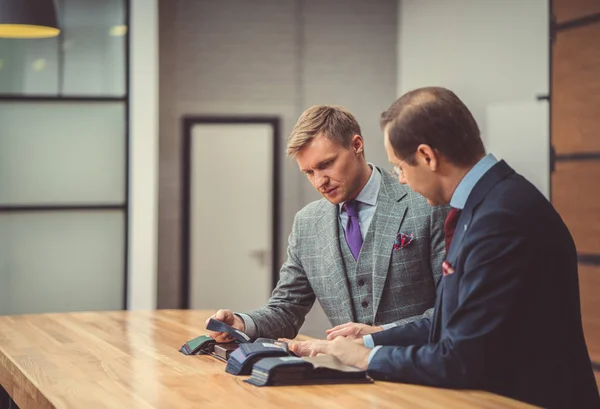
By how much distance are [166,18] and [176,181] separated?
1.31m

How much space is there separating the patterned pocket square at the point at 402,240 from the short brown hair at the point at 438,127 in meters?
0.79

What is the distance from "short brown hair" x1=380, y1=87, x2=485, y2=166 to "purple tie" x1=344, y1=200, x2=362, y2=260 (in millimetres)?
906

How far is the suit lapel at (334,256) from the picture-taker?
10.4 ft

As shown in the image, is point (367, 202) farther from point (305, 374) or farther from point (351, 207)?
point (305, 374)

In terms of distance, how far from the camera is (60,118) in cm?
698

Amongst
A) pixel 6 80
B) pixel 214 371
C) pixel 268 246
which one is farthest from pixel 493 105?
pixel 214 371

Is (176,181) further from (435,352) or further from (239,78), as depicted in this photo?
(435,352)

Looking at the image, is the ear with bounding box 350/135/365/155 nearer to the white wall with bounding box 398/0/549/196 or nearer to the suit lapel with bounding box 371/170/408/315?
the suit lapel with bounding box 371/170/408/315

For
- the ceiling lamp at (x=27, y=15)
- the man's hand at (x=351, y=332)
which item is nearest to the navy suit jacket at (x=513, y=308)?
the man's hand at (x=351, y=332)

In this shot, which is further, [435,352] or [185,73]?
[185,73]

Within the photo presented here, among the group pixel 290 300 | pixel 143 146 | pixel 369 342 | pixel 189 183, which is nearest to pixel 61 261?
pixel 143 146

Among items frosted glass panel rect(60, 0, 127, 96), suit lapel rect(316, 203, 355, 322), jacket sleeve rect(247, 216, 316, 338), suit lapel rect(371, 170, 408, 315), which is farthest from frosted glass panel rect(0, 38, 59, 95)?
suit lapel rect(371, 170, 408, 315)

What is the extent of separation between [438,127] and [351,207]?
1.01 metres

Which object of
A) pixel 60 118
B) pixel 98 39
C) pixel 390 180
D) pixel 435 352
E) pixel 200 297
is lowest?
pixel 200 297
